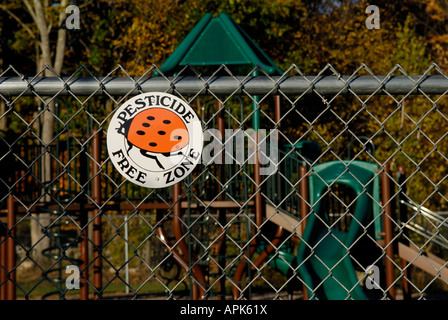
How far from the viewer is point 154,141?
179 centimetres

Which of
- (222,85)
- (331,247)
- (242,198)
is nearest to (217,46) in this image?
(242,198)

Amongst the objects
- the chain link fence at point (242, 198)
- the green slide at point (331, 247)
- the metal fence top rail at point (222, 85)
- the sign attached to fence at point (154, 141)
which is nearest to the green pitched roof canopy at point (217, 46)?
the chain link fence at point (242, 198)

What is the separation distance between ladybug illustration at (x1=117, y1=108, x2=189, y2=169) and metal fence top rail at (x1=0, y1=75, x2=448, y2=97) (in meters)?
0.12

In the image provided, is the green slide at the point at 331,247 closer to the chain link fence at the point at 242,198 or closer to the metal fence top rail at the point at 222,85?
the chain link fence at the point at 242,198

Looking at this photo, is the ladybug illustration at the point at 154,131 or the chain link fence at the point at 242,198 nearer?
the ladybug illustration at the point at 154,131

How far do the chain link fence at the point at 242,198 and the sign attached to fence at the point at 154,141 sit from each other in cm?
10

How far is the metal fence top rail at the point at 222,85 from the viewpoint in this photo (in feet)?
6.13

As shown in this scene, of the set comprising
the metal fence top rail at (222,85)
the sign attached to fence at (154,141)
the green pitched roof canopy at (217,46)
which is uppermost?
the green pitched roof canopy at (217,46)

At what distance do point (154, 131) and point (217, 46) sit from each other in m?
7.01

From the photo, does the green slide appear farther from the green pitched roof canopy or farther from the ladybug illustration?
the ladybug illustration

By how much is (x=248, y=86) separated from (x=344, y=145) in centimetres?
1397

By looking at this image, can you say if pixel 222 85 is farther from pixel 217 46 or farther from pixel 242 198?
pixel 217 46

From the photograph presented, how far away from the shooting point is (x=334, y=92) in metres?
1.92

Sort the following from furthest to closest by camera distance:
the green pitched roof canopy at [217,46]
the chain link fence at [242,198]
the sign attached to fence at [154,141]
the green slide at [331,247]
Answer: the green pitched roof canopy at [217,46], the green slide at [331,247], the chain link fence at [242,198], the sign attached to fence at [154,141]
